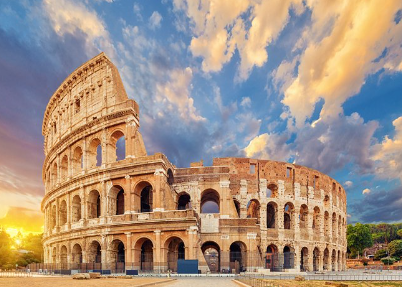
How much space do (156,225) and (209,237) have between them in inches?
246

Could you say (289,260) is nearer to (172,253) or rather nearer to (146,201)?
(172,253)

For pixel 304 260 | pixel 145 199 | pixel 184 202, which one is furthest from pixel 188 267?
pixel 304 260

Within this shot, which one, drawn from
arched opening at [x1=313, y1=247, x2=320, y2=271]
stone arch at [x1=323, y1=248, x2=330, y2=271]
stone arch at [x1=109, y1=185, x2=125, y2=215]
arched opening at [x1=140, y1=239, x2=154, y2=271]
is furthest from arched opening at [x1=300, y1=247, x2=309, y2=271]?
stone arch at [x1=109, y1=185, x2=125, y2=215]

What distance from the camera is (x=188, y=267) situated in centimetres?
2419

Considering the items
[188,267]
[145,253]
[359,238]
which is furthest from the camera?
[359,238]

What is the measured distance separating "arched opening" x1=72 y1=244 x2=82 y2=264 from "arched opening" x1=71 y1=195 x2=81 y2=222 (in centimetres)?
270

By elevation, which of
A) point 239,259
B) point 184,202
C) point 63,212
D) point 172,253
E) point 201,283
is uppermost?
point 184,202

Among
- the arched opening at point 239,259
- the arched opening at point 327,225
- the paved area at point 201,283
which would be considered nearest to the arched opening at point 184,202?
the arched opening at point 239,259

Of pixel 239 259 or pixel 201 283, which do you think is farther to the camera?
pixel 239 259

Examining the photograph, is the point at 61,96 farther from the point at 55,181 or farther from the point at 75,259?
the point at 75,259

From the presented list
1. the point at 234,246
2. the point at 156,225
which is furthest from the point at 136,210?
the point at 234,246

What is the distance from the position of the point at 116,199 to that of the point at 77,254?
7398 mm

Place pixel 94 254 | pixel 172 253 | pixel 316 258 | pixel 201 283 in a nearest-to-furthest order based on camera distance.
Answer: pixel 201 283, pixel 172 253, pixel 94 254, pixel 316 258

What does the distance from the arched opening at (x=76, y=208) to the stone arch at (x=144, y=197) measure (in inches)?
268
